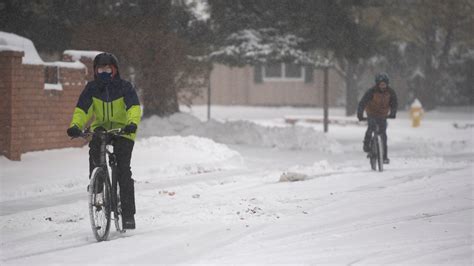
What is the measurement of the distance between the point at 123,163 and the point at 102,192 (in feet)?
1.21

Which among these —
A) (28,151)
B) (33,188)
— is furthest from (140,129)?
(33,188)

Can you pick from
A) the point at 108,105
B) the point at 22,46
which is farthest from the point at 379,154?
the point at 108,105

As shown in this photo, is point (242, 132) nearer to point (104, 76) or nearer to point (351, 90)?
point (104, 76)

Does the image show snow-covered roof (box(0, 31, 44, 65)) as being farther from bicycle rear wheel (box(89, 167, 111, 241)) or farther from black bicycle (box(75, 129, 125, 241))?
bicycle rear wheel (box(89, 167, 111, 241))

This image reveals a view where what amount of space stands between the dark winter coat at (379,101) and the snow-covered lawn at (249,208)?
112 cm

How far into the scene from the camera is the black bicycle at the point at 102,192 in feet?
25.0

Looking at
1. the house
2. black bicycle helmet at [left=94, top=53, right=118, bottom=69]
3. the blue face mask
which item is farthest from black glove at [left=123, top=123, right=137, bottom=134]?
the house

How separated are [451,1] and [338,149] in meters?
14.4

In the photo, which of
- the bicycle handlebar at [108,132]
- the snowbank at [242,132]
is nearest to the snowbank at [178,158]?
the snowbank at [242,132]

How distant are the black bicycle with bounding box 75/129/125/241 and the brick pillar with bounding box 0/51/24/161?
238 inches

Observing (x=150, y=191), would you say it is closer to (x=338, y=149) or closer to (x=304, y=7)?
(x=338, y=149)

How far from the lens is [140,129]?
69.9 feet

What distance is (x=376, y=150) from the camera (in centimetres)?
1455

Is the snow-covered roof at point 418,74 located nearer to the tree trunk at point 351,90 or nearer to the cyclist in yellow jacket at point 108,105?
the tree trunk at point 351,90
